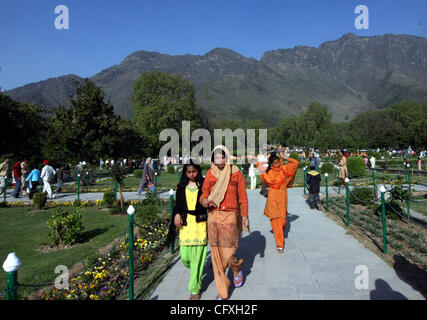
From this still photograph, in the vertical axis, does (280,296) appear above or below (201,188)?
below

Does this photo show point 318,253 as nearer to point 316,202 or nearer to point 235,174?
point 235,174

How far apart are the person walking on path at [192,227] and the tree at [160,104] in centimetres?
3063

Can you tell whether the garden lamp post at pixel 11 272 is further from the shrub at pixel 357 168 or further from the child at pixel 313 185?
the shrub at pixel 357 168

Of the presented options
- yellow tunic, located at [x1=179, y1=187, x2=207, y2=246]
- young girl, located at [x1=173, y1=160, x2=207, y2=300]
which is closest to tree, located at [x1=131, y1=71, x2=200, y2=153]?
young girl, located at [x1=173, y1=160, x2=207, y2=300]

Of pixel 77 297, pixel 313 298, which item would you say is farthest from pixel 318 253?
pixel 77 297

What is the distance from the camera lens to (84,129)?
20.0 meters

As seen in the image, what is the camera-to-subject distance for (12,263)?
90.4 inches

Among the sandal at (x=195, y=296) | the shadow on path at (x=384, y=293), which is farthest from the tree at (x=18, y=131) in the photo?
the shadow on path at (x=384, y=293)

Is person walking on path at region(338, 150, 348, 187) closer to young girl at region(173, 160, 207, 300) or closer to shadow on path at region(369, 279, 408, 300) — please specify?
shadow on path at region(369, 279, 408, 300)

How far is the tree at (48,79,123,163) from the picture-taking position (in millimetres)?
19594

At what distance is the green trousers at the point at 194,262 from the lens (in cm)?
369

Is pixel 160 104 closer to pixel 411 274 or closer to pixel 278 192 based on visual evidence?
pixel 278 192

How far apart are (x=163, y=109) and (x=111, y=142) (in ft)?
55.5

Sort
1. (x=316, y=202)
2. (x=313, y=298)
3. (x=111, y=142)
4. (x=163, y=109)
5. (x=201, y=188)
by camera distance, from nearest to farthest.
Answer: (x=313, y=298)
(x=201, y=188)
(x=316, y=202)
(x=111, y=142)
(x=163, y=109)
